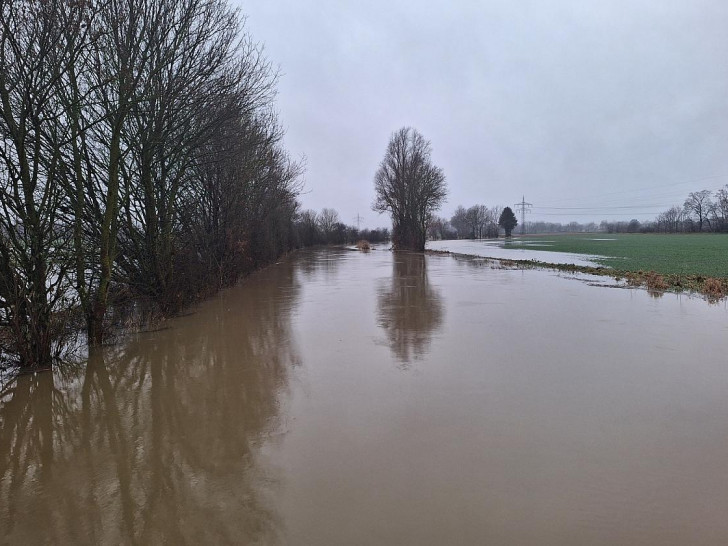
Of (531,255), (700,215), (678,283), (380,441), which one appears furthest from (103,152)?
(700,215)

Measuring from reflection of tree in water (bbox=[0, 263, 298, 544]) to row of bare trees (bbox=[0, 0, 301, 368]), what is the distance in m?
1.44

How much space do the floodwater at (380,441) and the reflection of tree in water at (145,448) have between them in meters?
0.02

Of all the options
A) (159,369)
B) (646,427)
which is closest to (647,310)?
(646,427)

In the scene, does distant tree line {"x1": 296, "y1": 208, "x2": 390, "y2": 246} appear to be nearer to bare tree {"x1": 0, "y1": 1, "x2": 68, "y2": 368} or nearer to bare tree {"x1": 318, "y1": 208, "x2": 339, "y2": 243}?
bare tree {"x1": 318, "y1": 208, "x2": 339, "y2": 243}

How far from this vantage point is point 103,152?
9898 mm

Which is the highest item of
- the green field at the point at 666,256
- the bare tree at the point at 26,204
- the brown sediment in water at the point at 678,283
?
the bare tree at the point at 26,204

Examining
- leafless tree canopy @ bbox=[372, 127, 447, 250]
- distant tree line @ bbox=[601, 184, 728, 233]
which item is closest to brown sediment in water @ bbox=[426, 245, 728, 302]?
leafless tree canopy @ bbox=[372, 127, 447, 250]

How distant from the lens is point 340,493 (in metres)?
3.21

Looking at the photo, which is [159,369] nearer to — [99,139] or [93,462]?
[93,462]

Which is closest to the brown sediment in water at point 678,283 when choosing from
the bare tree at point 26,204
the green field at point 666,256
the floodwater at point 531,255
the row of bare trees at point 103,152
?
the green field at point 666,256

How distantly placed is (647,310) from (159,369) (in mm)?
10379

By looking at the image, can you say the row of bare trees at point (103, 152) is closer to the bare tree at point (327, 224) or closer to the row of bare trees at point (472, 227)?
the bare tree at point (327, 224)

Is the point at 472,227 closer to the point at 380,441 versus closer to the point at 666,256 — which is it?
the point at 666,256

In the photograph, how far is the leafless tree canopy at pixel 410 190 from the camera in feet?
155
